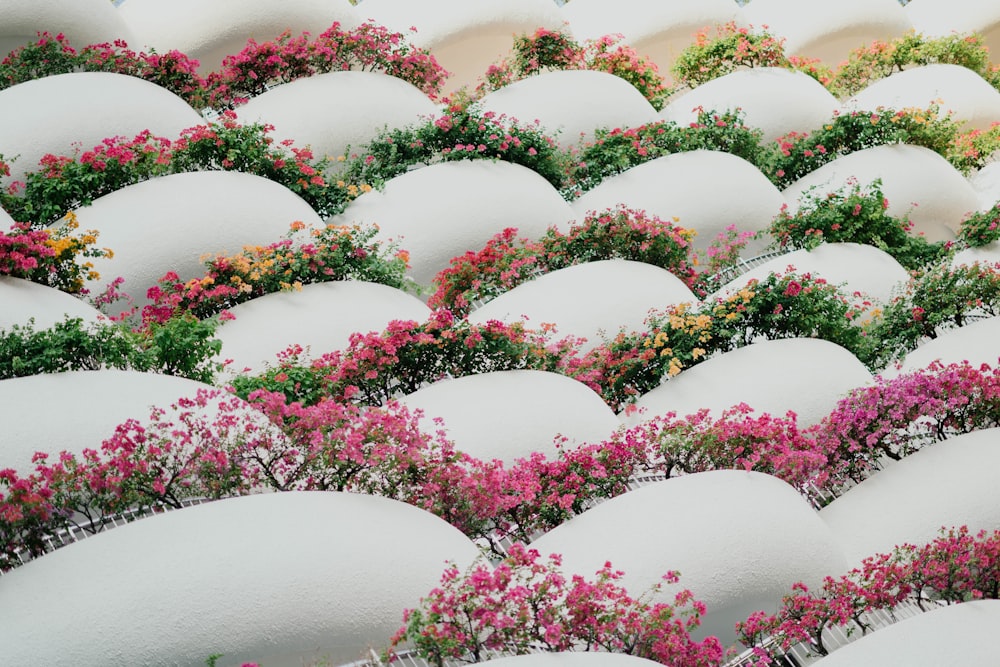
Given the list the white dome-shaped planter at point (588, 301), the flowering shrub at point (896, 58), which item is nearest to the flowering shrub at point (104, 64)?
the white dome-shaped planter at point (588, 301)

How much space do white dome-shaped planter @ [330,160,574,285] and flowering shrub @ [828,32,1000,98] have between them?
6.99 m

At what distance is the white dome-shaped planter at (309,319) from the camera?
902 centimetres

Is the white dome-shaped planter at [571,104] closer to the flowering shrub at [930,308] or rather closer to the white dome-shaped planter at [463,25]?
the white dome-shaped planter at [463,25]

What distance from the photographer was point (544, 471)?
848 cm

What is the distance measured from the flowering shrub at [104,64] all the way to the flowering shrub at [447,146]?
1897mm

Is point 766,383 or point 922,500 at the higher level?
point 766,383

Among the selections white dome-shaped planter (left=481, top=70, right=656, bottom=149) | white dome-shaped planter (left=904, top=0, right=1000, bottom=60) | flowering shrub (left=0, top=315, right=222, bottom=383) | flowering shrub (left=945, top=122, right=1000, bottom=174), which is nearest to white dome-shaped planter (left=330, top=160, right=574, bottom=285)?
white dome-shaped planter (left=481, top=70, right=656, bottom=149)

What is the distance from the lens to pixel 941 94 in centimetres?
1599

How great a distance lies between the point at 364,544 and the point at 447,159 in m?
5.75

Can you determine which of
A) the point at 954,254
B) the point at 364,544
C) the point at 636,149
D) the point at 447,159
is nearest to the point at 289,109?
the point at 447,159

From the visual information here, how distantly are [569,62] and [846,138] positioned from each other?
3.38 metres

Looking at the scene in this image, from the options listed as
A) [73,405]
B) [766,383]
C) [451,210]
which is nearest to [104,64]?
[451,210]

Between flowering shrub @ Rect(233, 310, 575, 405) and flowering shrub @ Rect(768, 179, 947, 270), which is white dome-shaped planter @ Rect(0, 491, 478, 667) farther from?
flowering shrub @ Rect(768, 179, 947, 270)

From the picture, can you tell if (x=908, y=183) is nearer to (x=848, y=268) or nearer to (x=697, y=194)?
(x=848, y=268)
